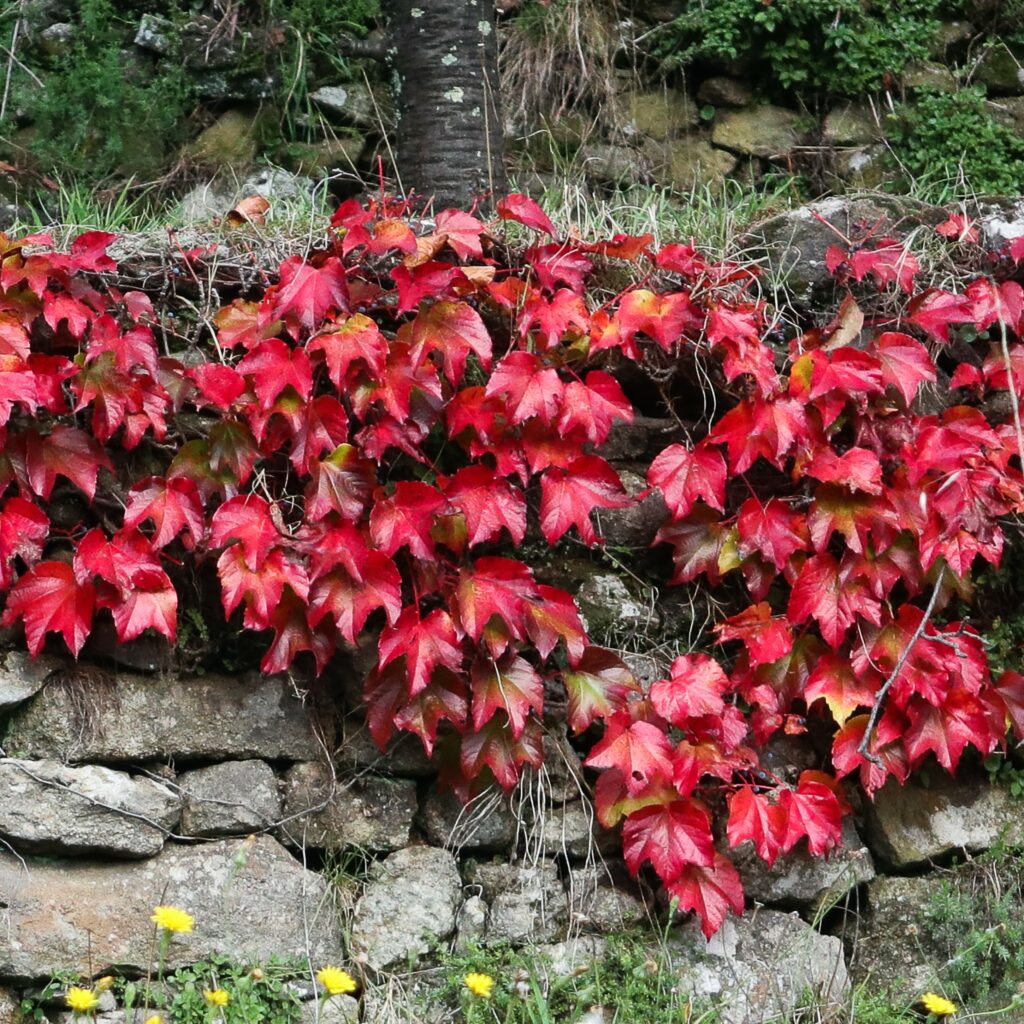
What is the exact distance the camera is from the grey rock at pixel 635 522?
2496mm

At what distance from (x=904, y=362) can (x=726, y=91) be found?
6.57 feet

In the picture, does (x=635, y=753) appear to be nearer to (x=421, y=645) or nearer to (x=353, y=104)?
(x=421, y=645)

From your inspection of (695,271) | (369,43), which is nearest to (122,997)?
(695,271)

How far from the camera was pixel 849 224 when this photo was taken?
266cm

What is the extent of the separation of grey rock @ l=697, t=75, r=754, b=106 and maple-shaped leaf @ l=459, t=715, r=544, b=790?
2.65 m

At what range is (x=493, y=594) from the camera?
2.19 metres

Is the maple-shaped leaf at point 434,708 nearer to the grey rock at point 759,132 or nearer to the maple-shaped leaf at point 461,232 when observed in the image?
the maple-shaped leaf at point 461,232

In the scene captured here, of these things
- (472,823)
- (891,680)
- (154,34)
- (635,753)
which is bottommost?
(472,823)

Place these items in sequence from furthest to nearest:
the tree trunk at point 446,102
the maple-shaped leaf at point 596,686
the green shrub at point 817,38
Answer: the green shrub at point 817,38 → the tree trunk at point 446,102 → the maple-shaped leaf at point 596,686

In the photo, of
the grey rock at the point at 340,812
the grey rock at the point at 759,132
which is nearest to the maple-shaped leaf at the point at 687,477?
the grey rock at the point at 340,812

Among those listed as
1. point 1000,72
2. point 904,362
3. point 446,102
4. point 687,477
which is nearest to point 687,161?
point 1000,72

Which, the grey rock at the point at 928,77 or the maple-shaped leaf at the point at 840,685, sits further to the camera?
the grey rock at the point at 928,77

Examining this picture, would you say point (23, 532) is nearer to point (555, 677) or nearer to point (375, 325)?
point (375, 325)

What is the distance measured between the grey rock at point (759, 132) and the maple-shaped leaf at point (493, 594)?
2339 mm
